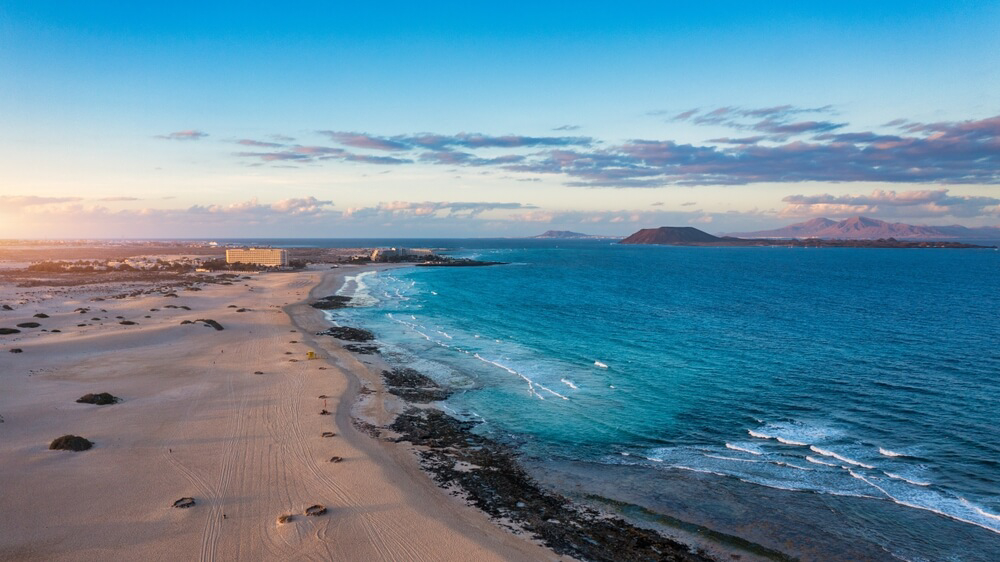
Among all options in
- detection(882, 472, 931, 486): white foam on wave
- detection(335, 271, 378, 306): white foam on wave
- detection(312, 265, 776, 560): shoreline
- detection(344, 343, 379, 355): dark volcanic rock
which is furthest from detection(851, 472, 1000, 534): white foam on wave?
detection(335, 271, 378, 306): white foam on wave

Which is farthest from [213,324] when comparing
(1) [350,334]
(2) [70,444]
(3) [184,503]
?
(3) [184,503]

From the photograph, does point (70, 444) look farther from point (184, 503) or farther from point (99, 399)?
point (184, 503)

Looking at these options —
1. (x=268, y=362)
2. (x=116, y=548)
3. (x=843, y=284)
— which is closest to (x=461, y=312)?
(x=268, y=362)

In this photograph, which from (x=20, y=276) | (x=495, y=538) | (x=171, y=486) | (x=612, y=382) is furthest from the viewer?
(x=20, y=276)

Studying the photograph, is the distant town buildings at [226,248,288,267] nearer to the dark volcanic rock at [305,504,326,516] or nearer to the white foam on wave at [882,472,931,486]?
the dark volcanic rock at [305,504,326,516]

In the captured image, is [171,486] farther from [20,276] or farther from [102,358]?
[20,276]
